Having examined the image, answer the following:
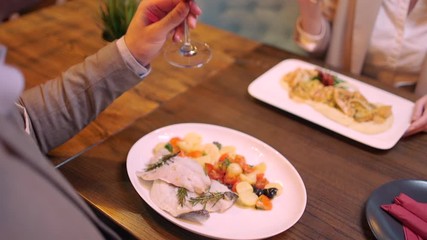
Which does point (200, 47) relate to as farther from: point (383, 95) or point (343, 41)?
point (343, 41)

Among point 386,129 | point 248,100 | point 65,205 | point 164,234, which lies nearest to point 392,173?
point 386,129

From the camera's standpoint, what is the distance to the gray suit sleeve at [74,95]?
0.91 m

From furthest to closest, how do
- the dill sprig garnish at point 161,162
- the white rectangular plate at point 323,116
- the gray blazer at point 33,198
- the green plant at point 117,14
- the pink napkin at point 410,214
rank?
the green plant at point 117,14, the white rectangular plate at point 323,116, the dill sprig garnish at point 161,162, the pink napkin at point 410,214, the gray blazer at point 33,198

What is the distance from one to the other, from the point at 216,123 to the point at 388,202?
0.47 metres

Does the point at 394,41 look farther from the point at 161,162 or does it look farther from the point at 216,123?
the point at 161,162

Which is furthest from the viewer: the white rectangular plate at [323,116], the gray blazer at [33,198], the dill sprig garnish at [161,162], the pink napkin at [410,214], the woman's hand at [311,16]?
the woman's hand at [311,16]

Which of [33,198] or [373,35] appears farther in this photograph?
[373,35]

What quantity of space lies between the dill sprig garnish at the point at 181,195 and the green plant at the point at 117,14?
0.64 m

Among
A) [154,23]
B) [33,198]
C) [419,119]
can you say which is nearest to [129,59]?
[154,23]

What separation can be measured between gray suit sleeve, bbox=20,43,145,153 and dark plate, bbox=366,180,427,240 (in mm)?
616

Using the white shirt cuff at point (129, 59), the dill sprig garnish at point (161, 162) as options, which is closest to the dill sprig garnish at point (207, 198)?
the dill sprig garnish at point (161, 162)

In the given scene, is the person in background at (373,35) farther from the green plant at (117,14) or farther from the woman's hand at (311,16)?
the green plant at (117,14)

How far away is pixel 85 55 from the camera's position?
4.45ft

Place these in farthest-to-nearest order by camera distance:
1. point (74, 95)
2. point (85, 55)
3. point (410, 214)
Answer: point (85, 55) → point (74, 95) → point (410, 214)
